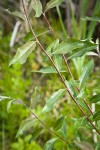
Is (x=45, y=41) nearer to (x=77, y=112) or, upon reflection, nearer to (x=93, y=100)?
(x=77, y=112)

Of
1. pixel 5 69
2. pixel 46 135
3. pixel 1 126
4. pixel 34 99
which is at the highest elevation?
pixel 34 99

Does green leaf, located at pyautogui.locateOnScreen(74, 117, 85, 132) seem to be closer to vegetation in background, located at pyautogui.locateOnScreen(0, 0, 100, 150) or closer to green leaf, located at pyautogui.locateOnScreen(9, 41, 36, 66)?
vegetation in background, located at pyautogui.locateOnScreen(0, 0, 100, 150)

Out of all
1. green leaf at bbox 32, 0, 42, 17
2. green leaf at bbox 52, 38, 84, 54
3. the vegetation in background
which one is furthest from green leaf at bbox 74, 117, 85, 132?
green leaf at bbox 32, 0, 42, 17

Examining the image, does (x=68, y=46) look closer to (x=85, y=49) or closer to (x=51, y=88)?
(x=85, y=49)

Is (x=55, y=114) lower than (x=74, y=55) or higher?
lower

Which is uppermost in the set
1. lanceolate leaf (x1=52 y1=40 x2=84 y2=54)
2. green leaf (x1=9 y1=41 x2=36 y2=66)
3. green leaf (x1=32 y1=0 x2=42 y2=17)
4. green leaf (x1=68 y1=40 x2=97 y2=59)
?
green leaf (x1=32 y1=0 x2=42 y2=17)

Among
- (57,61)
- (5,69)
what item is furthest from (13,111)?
(57,61)

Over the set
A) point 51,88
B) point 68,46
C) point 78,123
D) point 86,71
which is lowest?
point 51,88

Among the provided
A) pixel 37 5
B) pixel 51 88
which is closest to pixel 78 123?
pixel 37 5
